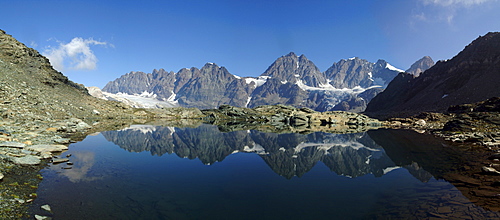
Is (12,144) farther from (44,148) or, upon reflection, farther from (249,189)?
(249,189)

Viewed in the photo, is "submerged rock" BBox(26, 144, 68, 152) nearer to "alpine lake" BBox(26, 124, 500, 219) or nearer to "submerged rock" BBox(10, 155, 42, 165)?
"alpine lake" BBox(26, 124, 500, 219)

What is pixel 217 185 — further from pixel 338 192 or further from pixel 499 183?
pixel 499 183

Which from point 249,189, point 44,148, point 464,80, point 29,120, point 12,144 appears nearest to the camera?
point 249,189

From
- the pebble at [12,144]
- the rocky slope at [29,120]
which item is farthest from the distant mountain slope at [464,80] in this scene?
the pebble at [12,144]

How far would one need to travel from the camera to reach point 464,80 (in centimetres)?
14462

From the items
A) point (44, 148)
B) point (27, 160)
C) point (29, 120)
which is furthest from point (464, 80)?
point (29, 120)

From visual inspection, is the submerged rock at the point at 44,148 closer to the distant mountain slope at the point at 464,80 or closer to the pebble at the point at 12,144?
the pebble at the point at 12,144

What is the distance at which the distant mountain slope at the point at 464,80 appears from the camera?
117m

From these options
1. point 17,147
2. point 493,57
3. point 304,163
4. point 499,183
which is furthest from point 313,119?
point 493,57

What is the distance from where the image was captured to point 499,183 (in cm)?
1492

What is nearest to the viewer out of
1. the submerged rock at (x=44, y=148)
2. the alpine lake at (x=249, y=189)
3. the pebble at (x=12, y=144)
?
the alpine lake at (x=249, y=189)

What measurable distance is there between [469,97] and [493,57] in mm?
44493

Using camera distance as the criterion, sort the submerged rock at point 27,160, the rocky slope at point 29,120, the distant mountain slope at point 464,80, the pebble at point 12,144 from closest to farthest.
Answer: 1. the rocky slope at point 29,120
2. the submerged rock at point 27,160
3. the pebble at point 12,144
4. the distant mountain slope at point 464,80

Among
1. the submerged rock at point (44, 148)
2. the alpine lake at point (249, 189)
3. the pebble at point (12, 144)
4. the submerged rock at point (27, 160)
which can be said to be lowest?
the alpine lake at point (249, 189)
